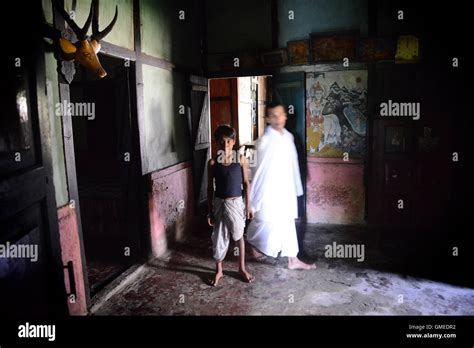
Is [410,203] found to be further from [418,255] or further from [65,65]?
[65,65]

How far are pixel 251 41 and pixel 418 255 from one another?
15.4ft

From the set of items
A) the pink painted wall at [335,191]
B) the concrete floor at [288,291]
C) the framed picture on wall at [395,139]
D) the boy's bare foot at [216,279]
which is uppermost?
the framed picture on wall at [395,139]

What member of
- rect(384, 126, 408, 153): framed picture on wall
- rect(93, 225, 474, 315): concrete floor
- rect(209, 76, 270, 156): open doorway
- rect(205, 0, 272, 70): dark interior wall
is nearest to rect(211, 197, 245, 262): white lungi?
rect(93, 225, 474, 315): concrete floor

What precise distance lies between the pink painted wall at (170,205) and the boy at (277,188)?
4.71ft

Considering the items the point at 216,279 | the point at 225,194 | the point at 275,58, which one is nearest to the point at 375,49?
the point at 275,58

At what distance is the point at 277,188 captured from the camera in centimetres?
474

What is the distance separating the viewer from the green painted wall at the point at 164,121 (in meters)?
5.06

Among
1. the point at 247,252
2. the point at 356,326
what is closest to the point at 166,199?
the point at 247,252

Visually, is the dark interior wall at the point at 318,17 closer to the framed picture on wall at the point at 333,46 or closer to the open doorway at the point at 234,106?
the framed picture on wall at the point at 333,46

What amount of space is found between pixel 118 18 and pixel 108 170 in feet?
8.59

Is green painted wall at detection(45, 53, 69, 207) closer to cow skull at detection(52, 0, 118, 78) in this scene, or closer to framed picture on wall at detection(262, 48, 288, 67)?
cow skull at detection(52, 0, 118, 78)

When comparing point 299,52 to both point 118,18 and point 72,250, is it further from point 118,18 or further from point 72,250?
point 72,250

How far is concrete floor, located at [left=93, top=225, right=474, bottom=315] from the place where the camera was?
3.76 m

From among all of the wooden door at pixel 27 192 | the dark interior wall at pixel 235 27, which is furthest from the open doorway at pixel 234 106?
the wooden door at pixel 27 192
